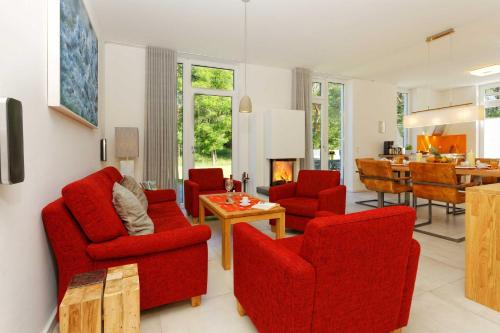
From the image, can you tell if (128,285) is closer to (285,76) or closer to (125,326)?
(125,326)

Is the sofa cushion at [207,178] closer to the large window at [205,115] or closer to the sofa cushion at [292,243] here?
the large window at [205,115]

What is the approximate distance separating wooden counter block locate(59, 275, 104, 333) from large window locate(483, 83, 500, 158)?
999 centimetres

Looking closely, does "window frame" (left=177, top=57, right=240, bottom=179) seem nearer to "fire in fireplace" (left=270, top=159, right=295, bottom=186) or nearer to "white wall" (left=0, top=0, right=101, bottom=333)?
"fire in fireplace" (left=270, top=159, right=295, bottom=186)

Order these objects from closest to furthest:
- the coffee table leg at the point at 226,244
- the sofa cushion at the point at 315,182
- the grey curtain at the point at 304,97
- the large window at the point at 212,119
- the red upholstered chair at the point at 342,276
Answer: the red upholstered chair at the point at 342,276
the coffee table leg at the point at 226,244
the sofa cushion at the point at 315,182
the large window at the point at 212,119
the grey curtain at the point at 304,97

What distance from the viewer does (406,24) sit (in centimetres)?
405

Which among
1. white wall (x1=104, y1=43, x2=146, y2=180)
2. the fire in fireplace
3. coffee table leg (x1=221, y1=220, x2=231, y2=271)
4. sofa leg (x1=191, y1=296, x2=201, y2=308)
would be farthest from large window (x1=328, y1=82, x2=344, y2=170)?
sofa leg (x1=191, y1=296, x2=201, y2=308)

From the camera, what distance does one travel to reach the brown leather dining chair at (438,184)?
130 inches

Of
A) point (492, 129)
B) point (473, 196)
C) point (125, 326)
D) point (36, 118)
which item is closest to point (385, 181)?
point (473, 196)

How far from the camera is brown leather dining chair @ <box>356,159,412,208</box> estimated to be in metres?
4.05

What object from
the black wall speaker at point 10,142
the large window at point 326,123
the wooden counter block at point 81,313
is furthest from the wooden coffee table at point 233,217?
the large window at point 326,123

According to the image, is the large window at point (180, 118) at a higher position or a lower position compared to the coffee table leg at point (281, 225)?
higher

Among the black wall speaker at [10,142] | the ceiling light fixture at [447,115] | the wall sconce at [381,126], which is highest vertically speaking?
the wall sconce at [381,126]

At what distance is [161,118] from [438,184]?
4.42m

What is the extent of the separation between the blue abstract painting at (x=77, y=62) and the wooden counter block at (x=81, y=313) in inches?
52.9
